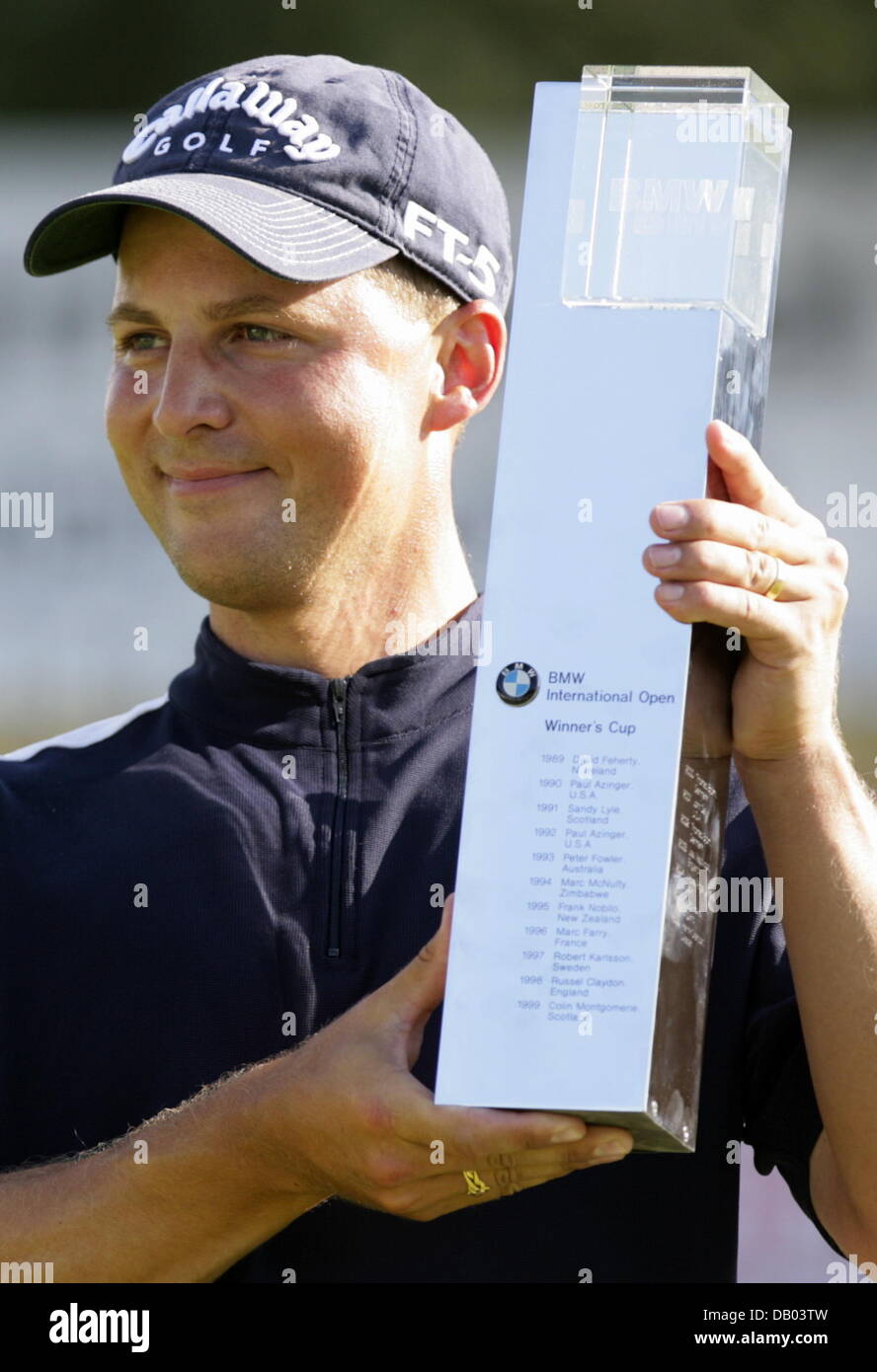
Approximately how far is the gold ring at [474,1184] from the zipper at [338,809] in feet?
1.24

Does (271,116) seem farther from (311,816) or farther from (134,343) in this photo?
(311,816)

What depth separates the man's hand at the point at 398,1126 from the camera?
3.76 feet

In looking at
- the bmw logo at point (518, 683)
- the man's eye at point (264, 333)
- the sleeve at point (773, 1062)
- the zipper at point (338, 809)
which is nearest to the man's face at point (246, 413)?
the man's eye at point (264, 333)

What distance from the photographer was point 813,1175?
4.93 feet

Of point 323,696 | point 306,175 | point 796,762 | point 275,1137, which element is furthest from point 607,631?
point 306,175

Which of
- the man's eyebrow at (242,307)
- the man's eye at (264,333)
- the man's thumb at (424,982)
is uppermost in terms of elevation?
the man's eyebrow at (242,307)

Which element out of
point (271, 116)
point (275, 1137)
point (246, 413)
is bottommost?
point (275, 1137)

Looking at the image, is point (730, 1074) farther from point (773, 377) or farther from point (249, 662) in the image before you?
point (773, 377)

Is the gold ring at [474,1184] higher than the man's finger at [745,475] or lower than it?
lower

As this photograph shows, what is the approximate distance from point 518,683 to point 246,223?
654 millimetres

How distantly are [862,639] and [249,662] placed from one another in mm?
3245

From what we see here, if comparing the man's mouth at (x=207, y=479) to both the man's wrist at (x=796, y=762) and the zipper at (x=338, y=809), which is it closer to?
the zipper at (x=338, y=809)

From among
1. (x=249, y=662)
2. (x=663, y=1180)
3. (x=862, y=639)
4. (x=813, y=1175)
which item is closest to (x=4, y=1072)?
(x=249, y=662)

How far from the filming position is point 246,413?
1.70 meters
